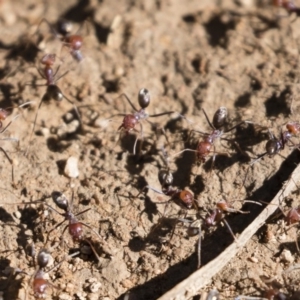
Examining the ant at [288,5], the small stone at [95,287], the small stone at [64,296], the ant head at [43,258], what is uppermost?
the ant at [288,5]

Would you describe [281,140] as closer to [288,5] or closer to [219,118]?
[219,118]

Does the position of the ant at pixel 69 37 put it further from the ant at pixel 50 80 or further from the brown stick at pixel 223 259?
the brown stick at pixel 223 259

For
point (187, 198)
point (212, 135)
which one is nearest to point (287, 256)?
point (187, 198)

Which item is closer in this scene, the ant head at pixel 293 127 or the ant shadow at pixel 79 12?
the ant head at pixel 293 127

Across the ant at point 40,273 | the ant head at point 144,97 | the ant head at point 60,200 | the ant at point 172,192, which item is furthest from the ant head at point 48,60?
the ant at point 40,273

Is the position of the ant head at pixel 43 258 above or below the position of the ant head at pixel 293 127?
below

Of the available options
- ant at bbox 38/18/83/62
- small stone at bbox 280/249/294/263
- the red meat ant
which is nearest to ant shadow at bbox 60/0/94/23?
ant at bbox 38/18/83/62
